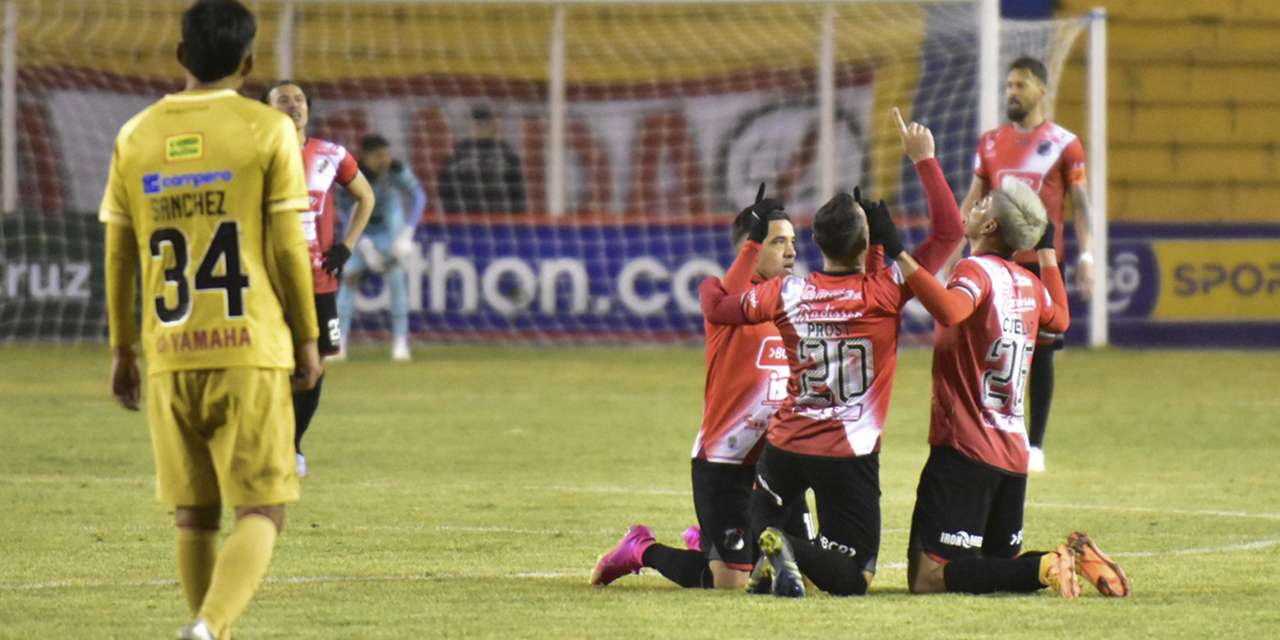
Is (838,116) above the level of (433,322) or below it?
above

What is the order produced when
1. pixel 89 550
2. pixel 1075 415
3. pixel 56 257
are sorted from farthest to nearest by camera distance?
pixel 56 257
pixel 1075 415
pixel 89 550

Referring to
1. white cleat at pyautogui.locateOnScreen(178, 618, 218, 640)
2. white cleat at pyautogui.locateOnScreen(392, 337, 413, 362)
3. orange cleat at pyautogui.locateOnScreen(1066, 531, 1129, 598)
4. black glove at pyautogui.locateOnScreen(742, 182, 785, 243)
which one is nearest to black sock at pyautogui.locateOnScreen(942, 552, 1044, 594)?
orange cleat at pyautogui.locateOnScreen(1066, 531, 1129, 598)

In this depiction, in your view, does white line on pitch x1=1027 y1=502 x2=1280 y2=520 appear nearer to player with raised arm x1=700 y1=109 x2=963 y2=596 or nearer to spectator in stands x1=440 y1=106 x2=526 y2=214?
player with raised arm x1=700 y1=109 x2=963 y2=596

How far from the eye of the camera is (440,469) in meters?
9.45

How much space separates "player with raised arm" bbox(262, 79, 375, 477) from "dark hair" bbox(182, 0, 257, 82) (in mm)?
3500

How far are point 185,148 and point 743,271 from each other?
2.22 metres

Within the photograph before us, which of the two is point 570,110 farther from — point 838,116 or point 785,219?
point 785,219

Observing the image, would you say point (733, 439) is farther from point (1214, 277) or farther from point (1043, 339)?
point (1214, 277)

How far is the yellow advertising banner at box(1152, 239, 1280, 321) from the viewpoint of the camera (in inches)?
716

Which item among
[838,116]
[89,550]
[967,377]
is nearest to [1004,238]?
[967,377]

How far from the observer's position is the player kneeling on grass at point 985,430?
5.77 meters

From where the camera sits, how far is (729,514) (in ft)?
20.4

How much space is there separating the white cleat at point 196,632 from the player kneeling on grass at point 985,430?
2362mm

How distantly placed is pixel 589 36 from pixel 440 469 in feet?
43.9
